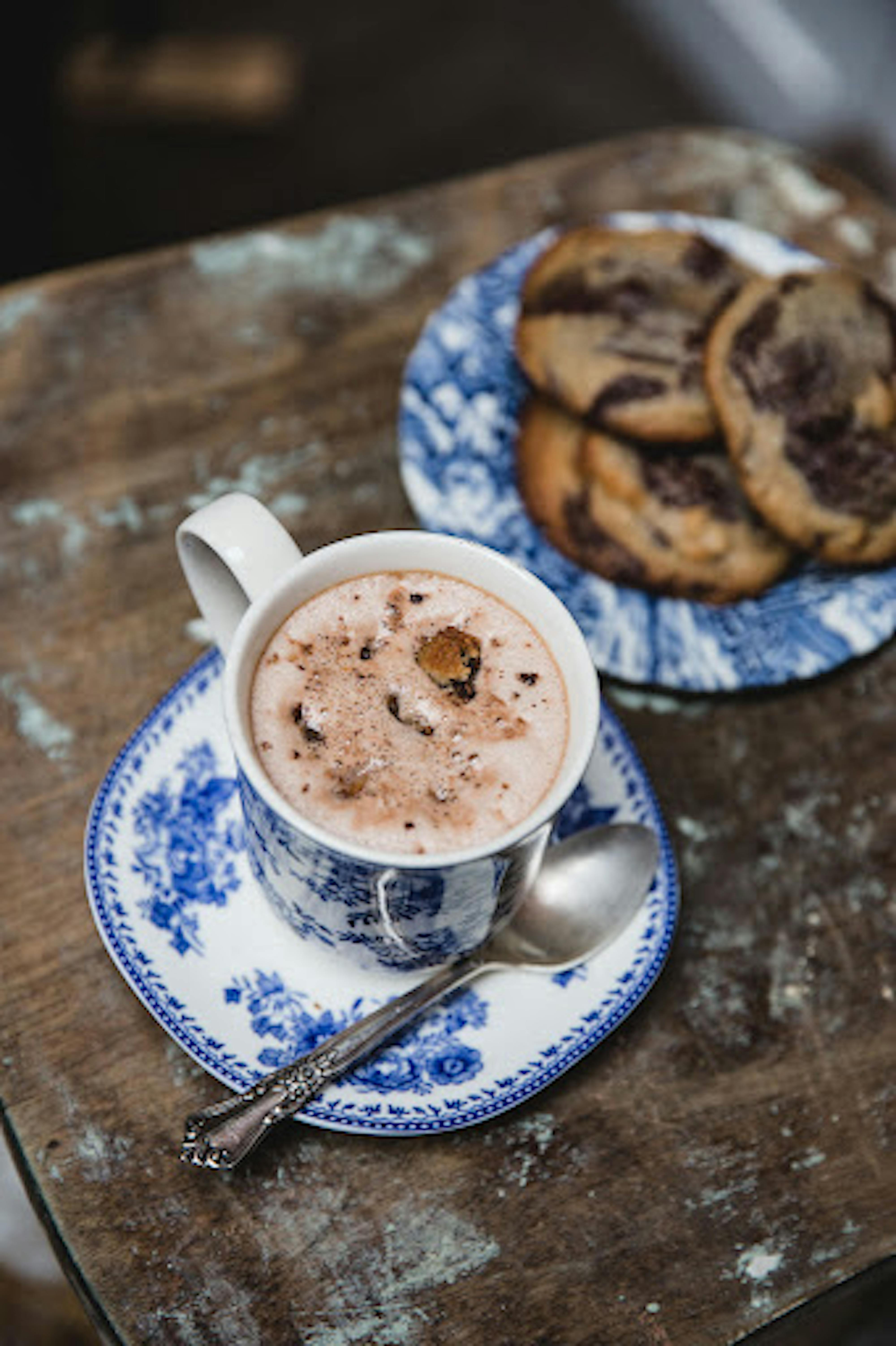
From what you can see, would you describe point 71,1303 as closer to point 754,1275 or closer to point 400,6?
point 754,1275

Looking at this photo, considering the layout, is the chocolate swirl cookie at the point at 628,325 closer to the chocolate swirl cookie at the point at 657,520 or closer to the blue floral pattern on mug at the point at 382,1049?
the chocolate swirl cookie at the point at 657,520

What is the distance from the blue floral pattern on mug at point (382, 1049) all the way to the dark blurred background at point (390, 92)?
1913mm

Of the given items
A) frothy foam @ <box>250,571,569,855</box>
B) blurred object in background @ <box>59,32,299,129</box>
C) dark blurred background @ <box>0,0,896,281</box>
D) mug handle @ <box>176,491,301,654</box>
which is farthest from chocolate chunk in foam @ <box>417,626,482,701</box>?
blurred object in background @ <box>59,32,299,129</box>

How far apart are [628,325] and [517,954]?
0.67 metres

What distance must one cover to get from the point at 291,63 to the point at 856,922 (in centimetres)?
248

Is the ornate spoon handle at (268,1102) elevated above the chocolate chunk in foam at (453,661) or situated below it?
below

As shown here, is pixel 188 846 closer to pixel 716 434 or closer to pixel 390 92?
pixel 716 434

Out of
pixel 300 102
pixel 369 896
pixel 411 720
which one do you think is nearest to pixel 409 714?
pixel 411 720

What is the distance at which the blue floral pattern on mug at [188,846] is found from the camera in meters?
0.98

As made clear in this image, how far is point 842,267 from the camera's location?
59.4 inches

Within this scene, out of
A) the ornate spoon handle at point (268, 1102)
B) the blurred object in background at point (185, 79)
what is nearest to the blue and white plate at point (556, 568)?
the ornate spoon handle at point (268, 1102)

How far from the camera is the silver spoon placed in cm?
90

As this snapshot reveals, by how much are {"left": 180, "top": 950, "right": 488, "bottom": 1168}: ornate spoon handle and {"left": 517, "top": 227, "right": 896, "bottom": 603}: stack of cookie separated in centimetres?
56

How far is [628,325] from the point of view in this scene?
4.35ft
